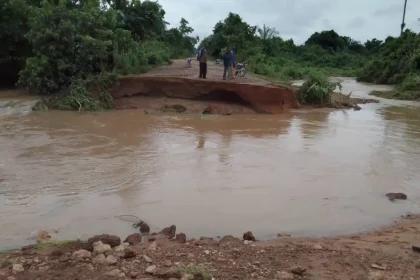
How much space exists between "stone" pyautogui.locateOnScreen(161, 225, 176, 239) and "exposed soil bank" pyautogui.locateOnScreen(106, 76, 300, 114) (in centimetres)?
1238

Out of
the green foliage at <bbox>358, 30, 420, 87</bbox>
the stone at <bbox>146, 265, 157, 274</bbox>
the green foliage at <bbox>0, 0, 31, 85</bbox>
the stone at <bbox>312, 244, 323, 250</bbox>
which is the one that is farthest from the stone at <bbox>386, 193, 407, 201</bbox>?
the green foliage at <bbox>358, 30, 420, 87</bbox>

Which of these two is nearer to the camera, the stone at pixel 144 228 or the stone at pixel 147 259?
the stone at pixel 147 259

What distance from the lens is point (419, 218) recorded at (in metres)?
6.61

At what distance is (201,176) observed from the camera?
8.63m

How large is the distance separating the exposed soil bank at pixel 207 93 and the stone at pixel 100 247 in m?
13.3

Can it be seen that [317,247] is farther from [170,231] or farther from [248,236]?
[170,231]

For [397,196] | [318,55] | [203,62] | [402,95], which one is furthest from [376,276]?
[318,55]

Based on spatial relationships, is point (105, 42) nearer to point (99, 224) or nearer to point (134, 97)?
point (134, 97)

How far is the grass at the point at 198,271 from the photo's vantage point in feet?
13.1

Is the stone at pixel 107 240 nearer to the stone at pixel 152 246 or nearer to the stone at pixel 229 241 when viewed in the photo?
the stone at pixel 152 246

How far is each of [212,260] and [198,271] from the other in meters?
0.40

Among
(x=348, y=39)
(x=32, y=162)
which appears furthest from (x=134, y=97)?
(x=348, y=39)

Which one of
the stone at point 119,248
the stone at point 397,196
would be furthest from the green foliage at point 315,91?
the stone at point 119,248

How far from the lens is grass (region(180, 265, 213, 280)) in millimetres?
3997
